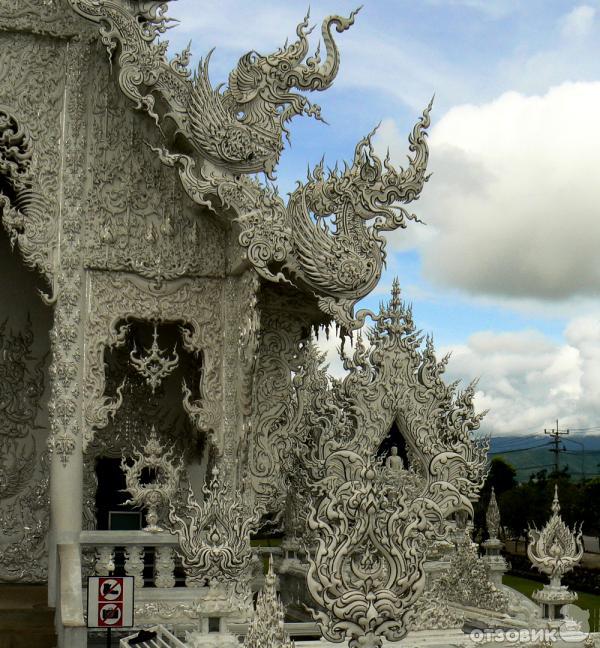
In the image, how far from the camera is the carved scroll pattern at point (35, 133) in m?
9.73

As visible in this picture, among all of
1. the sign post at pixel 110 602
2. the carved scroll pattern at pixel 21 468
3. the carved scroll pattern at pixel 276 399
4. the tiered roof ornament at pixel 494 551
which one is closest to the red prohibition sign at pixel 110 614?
the sign post at pixel 110 602

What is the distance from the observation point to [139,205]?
32.7 feet

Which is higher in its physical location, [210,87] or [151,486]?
[210,87]

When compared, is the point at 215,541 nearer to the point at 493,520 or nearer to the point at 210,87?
the point at 210,87

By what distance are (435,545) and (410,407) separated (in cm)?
114

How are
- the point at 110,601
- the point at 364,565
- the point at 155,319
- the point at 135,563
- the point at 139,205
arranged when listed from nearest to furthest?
the point at 364,565, the point at 110,601, the point at 135,563, the point at 155,319, the point at 139,205

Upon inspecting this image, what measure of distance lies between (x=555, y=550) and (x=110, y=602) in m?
2.92

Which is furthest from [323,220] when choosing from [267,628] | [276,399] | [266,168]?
[267,628]

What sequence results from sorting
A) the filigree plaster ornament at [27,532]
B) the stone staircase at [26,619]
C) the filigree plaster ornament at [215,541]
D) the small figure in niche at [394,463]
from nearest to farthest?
the filigree plaster ornament at [215,541]
the stone staircase at [26,619]
the small figure in niche at [394,463]
the filigree plaster ornament at [27,532]

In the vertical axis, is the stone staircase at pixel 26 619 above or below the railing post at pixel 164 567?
below

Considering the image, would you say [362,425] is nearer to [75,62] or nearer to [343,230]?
[343,230]

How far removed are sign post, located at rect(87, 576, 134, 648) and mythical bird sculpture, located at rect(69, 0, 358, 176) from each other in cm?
346

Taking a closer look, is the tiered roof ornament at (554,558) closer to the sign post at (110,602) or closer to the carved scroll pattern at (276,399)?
the carved scroll pattern at (276,399)

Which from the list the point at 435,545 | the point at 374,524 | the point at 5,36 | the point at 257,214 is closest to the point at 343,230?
the point at 257,214
